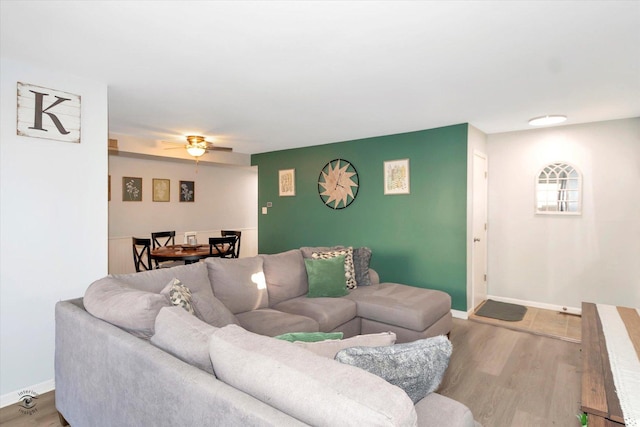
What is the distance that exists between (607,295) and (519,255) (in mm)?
1016

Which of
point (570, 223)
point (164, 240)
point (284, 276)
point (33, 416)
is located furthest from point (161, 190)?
point (570, 223)

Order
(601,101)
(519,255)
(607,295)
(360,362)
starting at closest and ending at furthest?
1. (360,362)
2. (601,101)
3. (607,295)
4. (519,255)

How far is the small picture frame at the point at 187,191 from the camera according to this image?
6945 millimetres

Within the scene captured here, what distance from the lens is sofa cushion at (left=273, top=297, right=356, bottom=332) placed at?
9.66ft

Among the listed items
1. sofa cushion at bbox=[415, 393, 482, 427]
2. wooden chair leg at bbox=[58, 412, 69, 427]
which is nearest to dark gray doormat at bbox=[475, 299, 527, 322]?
sofa cushion at bbox=[415, 393, 482, 427]

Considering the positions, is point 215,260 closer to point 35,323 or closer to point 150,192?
point 35,323

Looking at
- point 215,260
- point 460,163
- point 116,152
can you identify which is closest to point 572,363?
point 460,163

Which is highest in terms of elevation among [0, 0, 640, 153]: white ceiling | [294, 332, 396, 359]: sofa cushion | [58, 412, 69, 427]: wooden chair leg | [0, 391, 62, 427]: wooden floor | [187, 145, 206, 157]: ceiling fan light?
[0, 0, 640, 153]: white ceiling

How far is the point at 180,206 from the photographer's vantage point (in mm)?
6914

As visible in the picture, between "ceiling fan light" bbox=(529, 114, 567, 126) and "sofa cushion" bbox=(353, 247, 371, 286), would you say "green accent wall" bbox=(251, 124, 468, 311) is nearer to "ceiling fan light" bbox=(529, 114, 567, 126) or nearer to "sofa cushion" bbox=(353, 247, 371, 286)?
"ceiling fan light" bbox=(529, 114, 567, 126)

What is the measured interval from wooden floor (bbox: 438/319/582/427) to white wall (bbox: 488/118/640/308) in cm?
121

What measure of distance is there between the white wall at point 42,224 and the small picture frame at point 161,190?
3862 mm

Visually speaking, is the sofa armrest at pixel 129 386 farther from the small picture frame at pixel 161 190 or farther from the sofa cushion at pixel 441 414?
the small picture frame at pixel 161 190

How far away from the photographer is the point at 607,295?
4.20m
